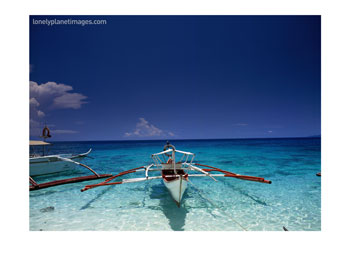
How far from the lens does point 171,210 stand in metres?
5.96

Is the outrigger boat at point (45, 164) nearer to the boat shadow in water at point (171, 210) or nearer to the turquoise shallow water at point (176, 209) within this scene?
the turquoise shallow water at point (176, 209)

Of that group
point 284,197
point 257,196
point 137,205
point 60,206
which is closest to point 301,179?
point 284,197

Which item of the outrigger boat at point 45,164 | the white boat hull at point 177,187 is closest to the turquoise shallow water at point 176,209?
the white boat hull at point 177,187

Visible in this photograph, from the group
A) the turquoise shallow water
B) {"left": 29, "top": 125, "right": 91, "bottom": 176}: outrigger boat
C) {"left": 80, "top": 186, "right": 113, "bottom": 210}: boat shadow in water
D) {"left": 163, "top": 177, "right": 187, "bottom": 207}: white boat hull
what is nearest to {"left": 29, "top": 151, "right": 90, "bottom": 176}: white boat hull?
{"left": 29, "top": 125, "right": 91, "bottom": 176}: outrigger boat

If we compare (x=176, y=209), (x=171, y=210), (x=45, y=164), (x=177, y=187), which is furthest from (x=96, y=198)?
(x=45, y=164)

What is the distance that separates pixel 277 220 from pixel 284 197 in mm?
2649

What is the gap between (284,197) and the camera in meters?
7.33

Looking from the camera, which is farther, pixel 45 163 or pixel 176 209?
pixel 45 163

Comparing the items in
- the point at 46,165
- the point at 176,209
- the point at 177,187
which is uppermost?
the point at 177,187

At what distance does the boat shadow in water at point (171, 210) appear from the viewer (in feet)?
16.5

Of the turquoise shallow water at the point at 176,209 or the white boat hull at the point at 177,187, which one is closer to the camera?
the turquoise shallow water at the point at 176,209

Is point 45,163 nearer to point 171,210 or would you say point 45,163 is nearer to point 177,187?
point 171,210

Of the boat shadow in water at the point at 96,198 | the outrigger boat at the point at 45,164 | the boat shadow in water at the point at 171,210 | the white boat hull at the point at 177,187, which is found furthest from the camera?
the outrigger boat at the point at 45,164

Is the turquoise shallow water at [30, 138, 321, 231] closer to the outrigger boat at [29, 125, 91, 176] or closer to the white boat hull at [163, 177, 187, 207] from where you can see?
the white boat hull at [163, 177, 187, 207]
